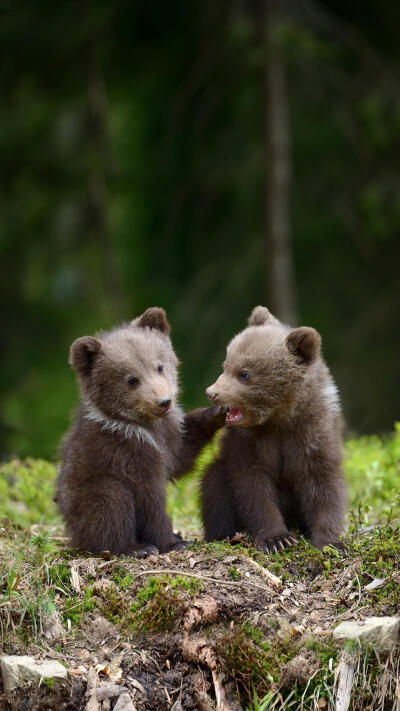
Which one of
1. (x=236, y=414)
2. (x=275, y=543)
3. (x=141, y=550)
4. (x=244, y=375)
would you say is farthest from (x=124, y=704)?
(x=244, y=375)

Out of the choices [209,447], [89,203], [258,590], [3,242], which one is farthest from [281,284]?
[258,590]

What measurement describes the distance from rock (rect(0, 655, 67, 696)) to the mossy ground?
0.05 m

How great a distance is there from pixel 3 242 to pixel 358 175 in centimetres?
577

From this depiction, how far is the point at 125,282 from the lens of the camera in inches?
661

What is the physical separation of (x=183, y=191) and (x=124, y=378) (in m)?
9.60

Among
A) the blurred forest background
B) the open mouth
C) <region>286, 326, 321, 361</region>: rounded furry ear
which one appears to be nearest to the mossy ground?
the open mouth

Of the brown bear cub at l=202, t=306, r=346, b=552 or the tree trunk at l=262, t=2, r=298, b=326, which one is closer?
the brown bear cub at l=202, t=306, r=346, b=552

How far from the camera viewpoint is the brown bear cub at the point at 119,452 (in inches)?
205

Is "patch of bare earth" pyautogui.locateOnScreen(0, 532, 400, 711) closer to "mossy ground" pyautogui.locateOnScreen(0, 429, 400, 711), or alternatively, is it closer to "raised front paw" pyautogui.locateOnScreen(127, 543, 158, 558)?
"mossy ground" pyautogui.locateOnScreen(0, 429, 400, 711)

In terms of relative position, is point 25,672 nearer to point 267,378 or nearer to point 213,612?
point 213,612

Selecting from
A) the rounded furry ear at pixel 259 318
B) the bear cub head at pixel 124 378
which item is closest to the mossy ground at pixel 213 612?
the bear cub head at pixel 124 378

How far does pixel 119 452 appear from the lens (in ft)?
17.3

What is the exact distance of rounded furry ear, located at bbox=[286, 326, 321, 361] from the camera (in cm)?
534

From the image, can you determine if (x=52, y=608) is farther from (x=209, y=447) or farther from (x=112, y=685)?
(x=209, y=447)
